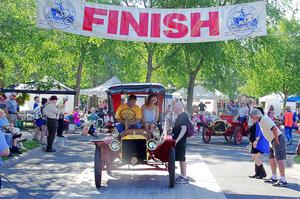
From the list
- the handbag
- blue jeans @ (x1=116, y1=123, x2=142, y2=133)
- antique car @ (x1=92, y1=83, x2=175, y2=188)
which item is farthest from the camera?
the handbag

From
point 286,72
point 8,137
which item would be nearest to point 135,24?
point 8,137

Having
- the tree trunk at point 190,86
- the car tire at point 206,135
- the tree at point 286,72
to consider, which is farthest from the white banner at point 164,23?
the tree at point 286,72

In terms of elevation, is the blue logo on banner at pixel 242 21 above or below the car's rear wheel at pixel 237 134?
above

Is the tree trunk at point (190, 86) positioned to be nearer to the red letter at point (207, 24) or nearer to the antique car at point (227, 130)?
the antique car at point (227, 130)

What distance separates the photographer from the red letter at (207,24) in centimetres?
1380

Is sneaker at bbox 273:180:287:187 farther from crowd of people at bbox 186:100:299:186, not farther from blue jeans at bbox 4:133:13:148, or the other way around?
blue jeans at bbox 4:133:13:148

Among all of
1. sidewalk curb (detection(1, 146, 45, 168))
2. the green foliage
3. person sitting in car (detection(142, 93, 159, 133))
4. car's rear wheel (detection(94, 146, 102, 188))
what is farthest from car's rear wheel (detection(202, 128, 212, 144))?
the green foliage

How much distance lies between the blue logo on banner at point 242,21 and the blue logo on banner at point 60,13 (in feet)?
14.0

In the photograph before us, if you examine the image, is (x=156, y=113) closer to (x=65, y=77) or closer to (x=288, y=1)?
(x=288, y=1)

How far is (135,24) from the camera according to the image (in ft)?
45.4

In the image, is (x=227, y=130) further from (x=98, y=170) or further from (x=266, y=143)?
(x=98, y=170)

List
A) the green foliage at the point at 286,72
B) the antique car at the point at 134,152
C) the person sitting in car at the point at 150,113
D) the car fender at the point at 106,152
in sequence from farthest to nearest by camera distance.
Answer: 1. the green foliage at the point at 286,72
2. the person sitting in car at the point at 150,113
3. the car fender at the point at 106,152
4. the antique car at the point at 134,152

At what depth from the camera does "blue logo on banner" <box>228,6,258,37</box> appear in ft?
45.0

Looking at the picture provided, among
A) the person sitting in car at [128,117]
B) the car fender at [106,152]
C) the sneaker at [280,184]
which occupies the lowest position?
the sneaker at [280,184]
